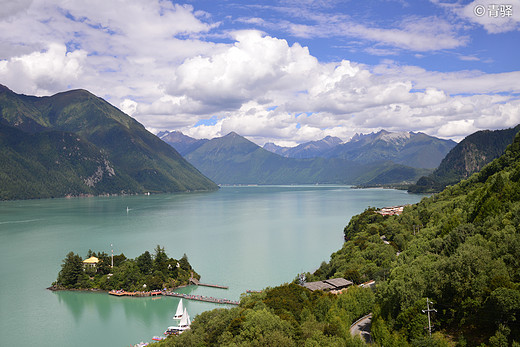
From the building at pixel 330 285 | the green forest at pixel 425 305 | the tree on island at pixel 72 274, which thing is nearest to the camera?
the green forest at pixel 425 305

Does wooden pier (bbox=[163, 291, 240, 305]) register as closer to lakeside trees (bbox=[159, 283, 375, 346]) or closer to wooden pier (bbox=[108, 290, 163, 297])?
wooden pier (bbox=[108, 290, 163, 297])

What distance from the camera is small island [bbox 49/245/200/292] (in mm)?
Answer: 51781

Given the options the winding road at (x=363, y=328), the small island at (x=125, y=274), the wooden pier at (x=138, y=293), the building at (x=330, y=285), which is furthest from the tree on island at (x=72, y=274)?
the winding road at (x=363, y=328)

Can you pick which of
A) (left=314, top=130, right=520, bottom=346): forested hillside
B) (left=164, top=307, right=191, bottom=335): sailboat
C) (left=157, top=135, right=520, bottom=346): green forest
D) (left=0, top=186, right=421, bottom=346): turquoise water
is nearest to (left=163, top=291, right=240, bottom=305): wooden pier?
(left=0, top=186, right=421, bottom=346): turquoise water

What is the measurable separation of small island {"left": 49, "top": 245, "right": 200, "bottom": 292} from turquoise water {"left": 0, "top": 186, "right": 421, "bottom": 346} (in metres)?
1.99

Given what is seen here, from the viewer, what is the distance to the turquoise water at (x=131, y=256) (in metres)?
40.3

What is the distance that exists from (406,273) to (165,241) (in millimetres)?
61821

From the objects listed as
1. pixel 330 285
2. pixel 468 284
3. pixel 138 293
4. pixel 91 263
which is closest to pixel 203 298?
pixel 138 293

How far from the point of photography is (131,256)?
68000mm

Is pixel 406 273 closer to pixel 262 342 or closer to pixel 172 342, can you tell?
pixel 262 342

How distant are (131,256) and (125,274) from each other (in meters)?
15.7

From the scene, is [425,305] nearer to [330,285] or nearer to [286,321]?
[286,321]

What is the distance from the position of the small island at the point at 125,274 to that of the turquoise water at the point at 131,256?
6.54ft

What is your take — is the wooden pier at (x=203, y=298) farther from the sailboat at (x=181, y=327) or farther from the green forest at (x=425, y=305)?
the green forest at (x=425, y=305)
